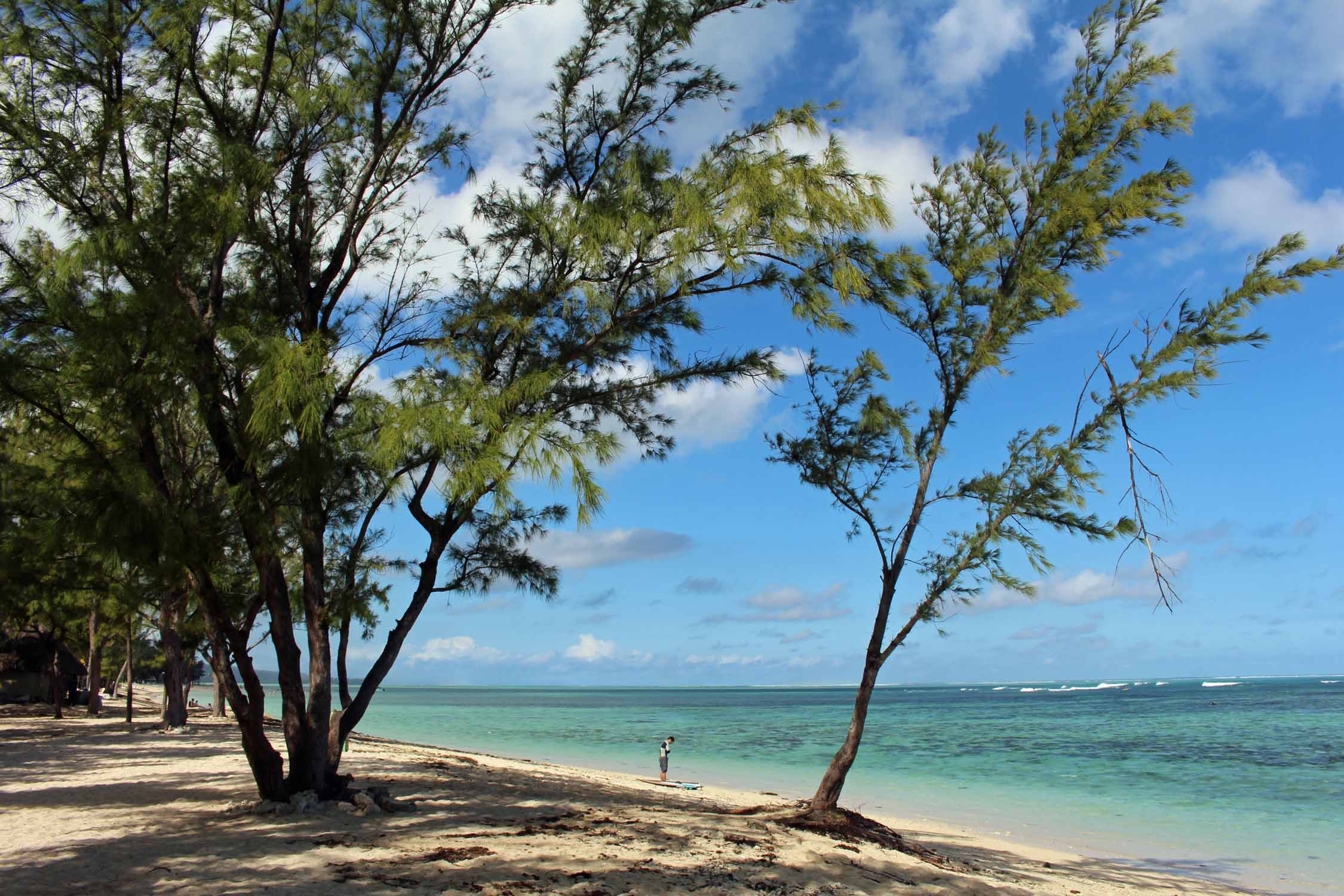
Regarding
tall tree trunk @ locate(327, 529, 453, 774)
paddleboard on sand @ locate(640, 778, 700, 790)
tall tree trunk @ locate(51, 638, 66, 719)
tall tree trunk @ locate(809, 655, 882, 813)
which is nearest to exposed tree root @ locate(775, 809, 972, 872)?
tall tree trunk @ locate(809, 655, 882, 813)

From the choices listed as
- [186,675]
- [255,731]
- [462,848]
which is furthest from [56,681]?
[462,848]

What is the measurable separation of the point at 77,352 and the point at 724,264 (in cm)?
508

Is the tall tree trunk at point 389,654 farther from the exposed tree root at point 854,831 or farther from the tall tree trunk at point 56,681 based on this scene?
the tall tree trunk at point 56,681

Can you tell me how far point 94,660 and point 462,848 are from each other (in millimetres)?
24865

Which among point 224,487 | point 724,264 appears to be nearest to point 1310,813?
point 724,264

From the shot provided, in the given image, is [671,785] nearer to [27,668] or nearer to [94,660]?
[94,660]

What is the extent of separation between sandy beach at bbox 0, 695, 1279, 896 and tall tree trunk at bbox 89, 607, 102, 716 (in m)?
11.7

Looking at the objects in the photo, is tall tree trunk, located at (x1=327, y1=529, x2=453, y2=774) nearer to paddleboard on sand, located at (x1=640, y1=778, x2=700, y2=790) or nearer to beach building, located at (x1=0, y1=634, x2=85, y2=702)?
paddleboard on sand, located at (x1=640, y1=778, x2=700, y2=790)

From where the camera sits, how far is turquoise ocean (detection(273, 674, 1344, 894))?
1488 centimetres

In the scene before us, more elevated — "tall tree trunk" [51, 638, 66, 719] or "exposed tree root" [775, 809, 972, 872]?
"tall tree trunk" [51, 638, 66, 719]

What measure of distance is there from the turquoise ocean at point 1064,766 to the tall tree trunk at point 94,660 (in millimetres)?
9594

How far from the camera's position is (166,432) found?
8180 mm

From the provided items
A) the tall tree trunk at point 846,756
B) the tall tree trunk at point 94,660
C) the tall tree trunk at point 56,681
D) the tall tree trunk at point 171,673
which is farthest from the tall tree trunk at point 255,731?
the tall tree trunk at point 56,681

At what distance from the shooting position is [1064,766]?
26.8m
